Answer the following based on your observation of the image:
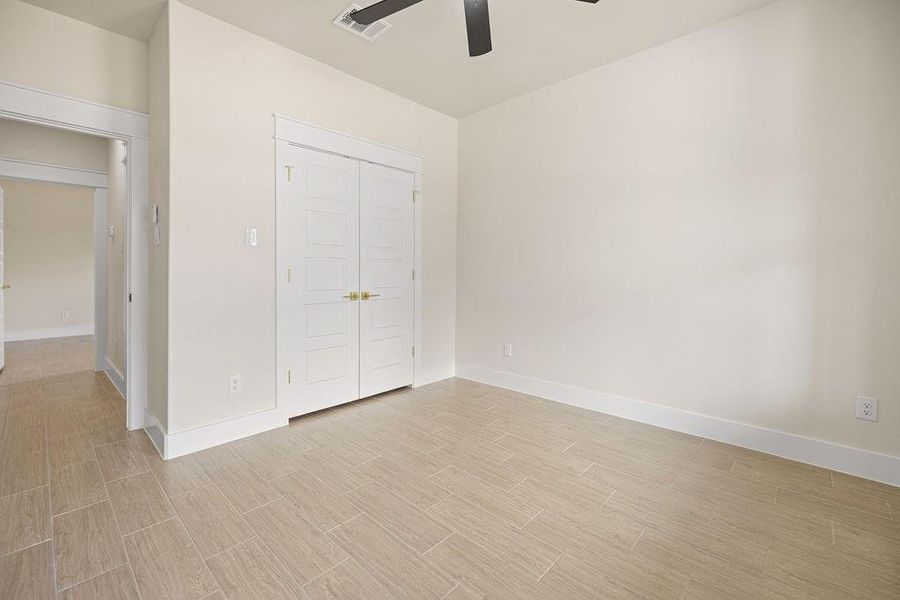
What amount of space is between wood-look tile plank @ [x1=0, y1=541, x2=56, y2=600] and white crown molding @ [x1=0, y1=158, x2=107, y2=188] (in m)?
3.81

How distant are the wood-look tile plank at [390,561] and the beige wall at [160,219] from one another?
1.61 m

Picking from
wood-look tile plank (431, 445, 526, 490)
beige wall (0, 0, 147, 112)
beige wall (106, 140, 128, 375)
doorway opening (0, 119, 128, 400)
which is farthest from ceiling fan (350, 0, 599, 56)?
beige wall (106, 140, 128, 375)

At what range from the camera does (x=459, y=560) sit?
1665 millimetres

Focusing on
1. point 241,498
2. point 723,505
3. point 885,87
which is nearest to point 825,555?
point 723,505

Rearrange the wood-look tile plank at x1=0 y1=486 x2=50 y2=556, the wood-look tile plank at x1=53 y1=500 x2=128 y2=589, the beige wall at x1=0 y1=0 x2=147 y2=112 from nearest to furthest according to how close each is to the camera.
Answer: the wood-look tile plank at x1=53 y1=500 x2=128 y2=589
the wood-look tile plank at x1=0 y1=486 x2=50 y2=556
the beige wall at x1=0 y1=0 x2=147 y2=112

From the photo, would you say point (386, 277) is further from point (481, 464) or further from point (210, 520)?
point (210, 520)

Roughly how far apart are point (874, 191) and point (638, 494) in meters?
2.22

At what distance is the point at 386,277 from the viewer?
3.85 metres

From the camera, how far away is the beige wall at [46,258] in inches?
259

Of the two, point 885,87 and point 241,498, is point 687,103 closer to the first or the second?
point 885,87

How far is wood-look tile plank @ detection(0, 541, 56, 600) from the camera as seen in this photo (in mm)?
1458

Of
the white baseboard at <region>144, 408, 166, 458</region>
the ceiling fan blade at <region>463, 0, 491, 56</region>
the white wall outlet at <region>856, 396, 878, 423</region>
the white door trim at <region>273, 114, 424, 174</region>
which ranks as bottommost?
the white baseboard at <region>144, 408, 166, 458</region>

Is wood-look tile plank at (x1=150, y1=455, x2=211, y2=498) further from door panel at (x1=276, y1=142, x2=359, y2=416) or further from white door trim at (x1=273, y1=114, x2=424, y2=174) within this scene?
white door trim at (x1=273, y1=114, x2=424, y2=174)

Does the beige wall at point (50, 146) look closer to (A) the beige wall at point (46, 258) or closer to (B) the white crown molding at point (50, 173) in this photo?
(B) the white crown molding at point (50, 173)
